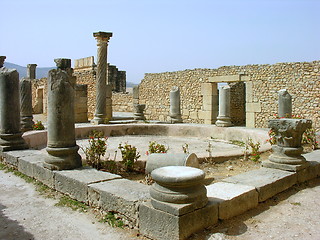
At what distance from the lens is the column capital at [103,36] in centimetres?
1380

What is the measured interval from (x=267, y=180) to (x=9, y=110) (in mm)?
5648

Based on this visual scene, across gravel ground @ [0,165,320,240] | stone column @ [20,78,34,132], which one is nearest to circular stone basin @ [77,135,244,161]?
stone column @ [20,78,34,132]

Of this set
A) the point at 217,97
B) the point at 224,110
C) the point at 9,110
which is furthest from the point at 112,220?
the point at 217,97

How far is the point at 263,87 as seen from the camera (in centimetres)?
1366

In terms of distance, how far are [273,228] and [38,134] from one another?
830 centimetres

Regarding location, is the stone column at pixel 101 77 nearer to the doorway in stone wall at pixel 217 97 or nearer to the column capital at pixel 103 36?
the column capital at pixel 103 36

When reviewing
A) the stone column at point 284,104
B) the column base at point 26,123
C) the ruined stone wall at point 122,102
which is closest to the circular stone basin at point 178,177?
the stone column at point 284,104

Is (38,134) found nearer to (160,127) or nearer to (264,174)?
(160,127)

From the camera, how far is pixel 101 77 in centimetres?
1374

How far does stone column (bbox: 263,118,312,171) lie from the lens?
5055 millimetres

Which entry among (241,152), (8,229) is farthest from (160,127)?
(8,229)

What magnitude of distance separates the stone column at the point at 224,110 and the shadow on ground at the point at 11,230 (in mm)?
9916

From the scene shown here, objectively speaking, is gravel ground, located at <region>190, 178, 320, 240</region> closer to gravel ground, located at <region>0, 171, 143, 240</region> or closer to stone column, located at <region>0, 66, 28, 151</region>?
gravel ground, located at <region>0, 171, 143, 240</region>

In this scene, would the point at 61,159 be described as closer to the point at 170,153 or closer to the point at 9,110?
the point at 170,153
